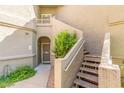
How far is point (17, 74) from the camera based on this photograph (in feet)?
30.3

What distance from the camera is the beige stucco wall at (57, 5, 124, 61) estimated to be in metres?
8.08

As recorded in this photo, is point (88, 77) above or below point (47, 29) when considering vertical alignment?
below

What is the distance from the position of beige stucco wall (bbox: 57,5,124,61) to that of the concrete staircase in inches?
66.8

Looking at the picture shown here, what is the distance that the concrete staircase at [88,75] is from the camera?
6056 mm

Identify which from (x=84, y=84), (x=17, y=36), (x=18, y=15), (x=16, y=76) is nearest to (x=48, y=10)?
(x=18, y=15)

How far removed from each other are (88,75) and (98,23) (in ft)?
13.3

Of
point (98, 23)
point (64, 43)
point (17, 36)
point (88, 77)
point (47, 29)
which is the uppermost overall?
point (47, 29)

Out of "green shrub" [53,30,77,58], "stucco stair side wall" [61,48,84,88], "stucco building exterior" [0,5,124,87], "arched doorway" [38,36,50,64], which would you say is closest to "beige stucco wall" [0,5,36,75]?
"stucco building exterior" [0,5,124,87]

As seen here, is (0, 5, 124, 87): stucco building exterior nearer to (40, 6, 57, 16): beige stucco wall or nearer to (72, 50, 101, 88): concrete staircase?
(72, 50, 101, 88): concrete staircase

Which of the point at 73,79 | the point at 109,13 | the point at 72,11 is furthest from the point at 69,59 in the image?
the point at 72,11

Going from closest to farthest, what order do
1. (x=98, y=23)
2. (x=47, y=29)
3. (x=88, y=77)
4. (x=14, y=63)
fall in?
(x=88, y=77)
(x=98, y=23)
(x=14, y=63)
(x=47, y=29)

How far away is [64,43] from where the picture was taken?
9.11 meters

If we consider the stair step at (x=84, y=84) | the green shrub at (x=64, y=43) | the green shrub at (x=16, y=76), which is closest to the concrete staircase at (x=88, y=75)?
the stair step at (x=84, y=84)

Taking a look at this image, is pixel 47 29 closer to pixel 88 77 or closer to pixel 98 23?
pixel 98 23
